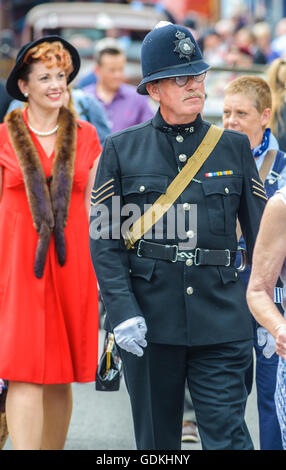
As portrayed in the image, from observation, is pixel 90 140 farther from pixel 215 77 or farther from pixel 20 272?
pixel 215 77

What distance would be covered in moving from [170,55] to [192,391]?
139 centimetres

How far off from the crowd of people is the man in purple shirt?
395 centimetres

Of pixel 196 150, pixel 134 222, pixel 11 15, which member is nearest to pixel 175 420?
pixel 134 222

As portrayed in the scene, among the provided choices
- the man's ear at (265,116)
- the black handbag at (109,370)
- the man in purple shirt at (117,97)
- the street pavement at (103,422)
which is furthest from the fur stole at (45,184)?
the man in purple shirt at (117,97)

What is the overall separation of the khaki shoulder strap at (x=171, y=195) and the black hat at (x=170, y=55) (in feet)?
1.03

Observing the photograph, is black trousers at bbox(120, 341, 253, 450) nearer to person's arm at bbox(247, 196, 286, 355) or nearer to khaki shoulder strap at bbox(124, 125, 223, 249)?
khaki shoulder strap at bbox(124, 125, 223, 249)

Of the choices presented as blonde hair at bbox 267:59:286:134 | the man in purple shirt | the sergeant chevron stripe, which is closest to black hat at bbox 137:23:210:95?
the sergeant chevron stripe

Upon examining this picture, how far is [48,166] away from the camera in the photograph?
16.9 ft

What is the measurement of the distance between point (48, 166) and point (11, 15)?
26273 millimetres

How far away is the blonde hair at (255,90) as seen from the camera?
5.41 metres

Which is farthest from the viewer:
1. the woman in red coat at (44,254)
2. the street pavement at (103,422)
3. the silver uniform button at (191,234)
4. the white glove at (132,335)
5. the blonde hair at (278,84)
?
the blonde hair at (278,84)

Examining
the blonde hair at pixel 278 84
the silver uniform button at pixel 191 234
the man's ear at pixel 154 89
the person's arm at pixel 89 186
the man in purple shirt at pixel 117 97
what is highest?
the man in purple shirt at pixel 117 97

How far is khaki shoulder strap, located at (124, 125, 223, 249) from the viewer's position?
163 inches

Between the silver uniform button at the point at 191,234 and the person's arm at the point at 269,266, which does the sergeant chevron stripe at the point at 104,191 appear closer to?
the silver uniform button at the point at 191,234
